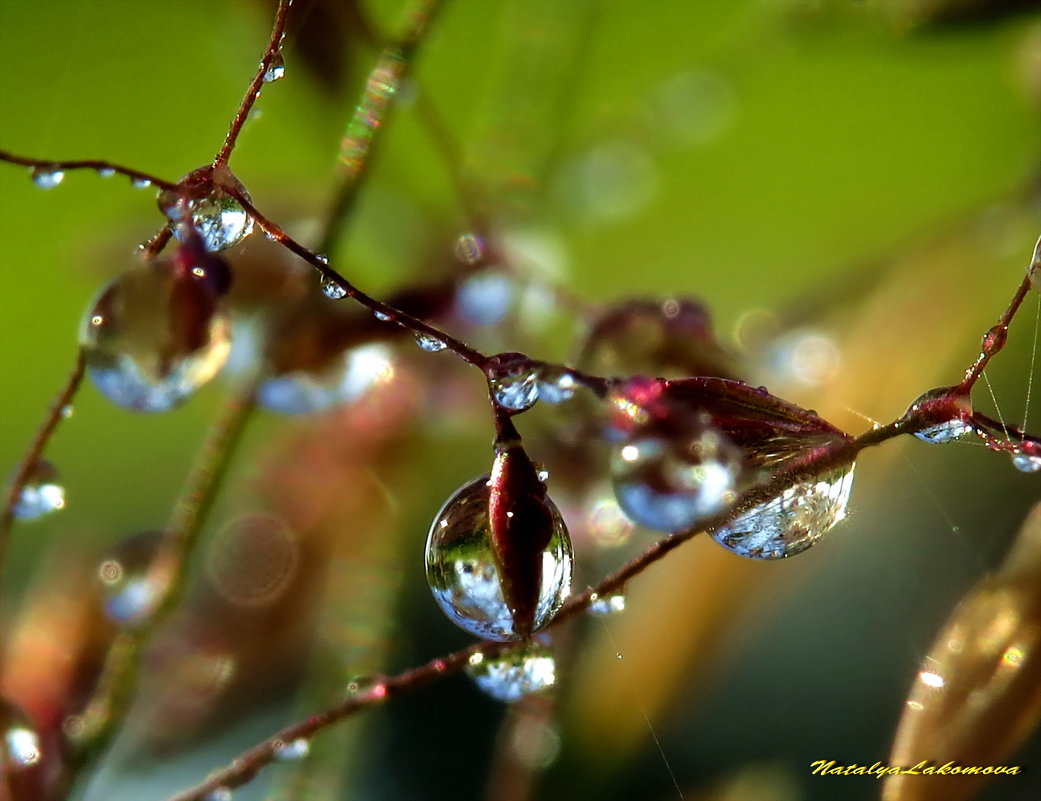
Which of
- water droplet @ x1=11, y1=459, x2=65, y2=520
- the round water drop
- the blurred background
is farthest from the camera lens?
the blurred background

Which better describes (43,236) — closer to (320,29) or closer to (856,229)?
(320,29)

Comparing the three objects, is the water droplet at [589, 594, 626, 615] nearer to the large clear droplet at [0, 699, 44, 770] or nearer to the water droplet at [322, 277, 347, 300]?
the water droplet at [322, 277, 347, 300]

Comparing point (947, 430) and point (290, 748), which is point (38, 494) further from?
point (947, 430)

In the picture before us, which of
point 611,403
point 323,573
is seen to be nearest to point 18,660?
point 323,573

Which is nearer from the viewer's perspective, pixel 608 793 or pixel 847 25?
pixel 608 793

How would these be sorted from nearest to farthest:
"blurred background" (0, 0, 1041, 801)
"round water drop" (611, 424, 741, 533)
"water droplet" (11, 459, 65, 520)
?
"round water drop" (611, 424, 741, 533), "water droplet" (11, 459, 65, 520), "blurred background" (0, 0, 1041, 801)

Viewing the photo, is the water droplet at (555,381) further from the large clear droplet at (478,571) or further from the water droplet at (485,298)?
the water droplet at (485,298)

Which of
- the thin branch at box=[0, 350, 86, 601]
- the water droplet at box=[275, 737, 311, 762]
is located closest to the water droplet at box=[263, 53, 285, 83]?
the thin branch at box=[0, 350, 86, 601]
